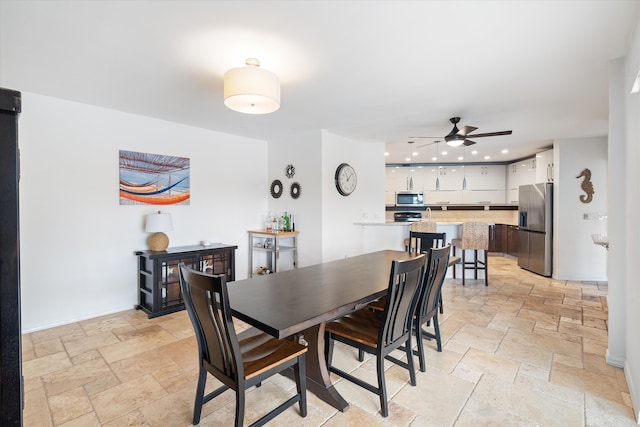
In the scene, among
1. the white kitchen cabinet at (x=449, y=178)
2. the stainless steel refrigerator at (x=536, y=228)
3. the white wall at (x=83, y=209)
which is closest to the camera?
the white wall at (x=83, y=209)

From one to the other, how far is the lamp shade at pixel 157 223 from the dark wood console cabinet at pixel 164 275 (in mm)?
260

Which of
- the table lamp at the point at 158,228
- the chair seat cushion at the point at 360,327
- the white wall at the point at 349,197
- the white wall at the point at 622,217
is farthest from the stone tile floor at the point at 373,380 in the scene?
the white wall at the point at 349,197

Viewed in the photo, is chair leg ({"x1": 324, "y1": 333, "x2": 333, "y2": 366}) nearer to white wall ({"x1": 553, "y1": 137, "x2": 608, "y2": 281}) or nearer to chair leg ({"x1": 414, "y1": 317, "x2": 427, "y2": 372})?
chair leg ({"x1": 414, "y1": 317, "x2": 427, "y2": 372})

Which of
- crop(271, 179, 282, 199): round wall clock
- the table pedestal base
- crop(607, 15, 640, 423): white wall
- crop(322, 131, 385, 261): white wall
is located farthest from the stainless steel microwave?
the table pedestal base

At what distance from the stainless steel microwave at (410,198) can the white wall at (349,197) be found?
2554mm

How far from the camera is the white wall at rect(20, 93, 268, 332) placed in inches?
122

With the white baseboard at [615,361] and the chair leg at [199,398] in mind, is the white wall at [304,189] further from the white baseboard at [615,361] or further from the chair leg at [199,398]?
the white baseboard at [615,361]

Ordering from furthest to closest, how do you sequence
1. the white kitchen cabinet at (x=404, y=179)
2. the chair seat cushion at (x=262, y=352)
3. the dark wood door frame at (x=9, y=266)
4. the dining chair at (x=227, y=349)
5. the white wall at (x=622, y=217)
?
1. the white kitchen cabinet at (x=404, y=179)
2. the white wall at (x=622, y=217)
3. the chair seat cushion at (x=262, y=352)
4. the dining chair at (x=227, y=349)
5. the dark wood door frame at (x=9, y=266)

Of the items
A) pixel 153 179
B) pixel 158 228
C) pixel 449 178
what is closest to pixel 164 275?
pixel 158 228

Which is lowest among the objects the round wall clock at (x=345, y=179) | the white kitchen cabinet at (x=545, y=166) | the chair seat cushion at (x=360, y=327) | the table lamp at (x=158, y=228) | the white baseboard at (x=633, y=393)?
the white baseboard at (x=633, y=393)

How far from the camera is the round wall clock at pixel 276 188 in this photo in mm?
5016

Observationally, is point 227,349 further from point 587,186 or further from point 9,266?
point 587,186

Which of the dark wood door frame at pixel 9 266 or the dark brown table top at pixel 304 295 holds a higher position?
the dark wood door frame at pixel 9 266

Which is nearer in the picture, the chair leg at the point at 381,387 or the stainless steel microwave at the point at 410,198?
the chair leg at the point at 381,387
